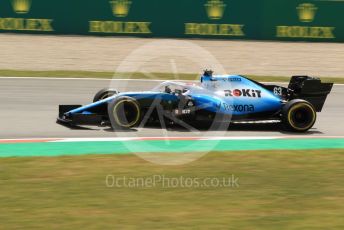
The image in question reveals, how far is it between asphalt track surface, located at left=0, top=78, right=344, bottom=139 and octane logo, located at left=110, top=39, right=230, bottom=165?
0.11 ft

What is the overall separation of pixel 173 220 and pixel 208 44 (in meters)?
19.5

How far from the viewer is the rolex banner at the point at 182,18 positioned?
2564 centimetres

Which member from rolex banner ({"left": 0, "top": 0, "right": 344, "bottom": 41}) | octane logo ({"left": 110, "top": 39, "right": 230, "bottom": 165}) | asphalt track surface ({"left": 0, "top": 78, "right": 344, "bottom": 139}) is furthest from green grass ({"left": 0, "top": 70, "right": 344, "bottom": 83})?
rolex banner ({"left": 0, "top": 0, "right": 344, "bottom": 41})

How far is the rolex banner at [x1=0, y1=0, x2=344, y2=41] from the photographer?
84.1 ft

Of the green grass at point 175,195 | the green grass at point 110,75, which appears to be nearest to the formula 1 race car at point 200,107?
the green grass at point 175,195

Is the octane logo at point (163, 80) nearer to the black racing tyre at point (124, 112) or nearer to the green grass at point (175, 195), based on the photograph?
the black racing tyre at point (124, 112)

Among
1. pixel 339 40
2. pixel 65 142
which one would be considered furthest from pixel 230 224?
pixel 339 40

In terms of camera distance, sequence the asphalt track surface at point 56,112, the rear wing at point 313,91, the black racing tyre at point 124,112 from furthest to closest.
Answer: the rear wing at point 313,91 < the asphalt track surface at point 56,112 < the black racing tyre at point 124,112

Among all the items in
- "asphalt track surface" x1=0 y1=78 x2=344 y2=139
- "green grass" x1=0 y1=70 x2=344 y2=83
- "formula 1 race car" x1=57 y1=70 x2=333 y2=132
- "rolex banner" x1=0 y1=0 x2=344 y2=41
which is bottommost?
"asphalt track surface" x1=0 y1=78 x2=344 y2=139

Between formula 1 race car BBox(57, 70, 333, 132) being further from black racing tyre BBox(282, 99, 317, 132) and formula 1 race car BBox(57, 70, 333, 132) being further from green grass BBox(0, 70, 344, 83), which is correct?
green grass BBox(0, 70, 344, 83)

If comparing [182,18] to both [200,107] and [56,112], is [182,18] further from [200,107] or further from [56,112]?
[200,107]

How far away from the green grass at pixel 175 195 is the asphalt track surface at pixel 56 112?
205 cm

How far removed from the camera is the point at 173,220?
21.2 ft

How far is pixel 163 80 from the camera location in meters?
18.7
